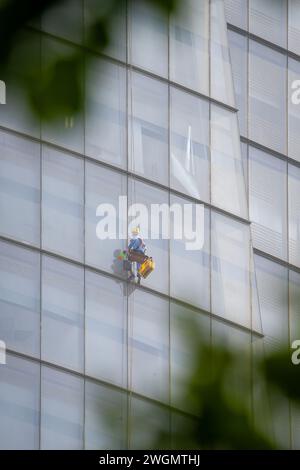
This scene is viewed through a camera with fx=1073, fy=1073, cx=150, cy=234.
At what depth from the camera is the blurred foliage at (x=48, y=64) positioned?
104 cm

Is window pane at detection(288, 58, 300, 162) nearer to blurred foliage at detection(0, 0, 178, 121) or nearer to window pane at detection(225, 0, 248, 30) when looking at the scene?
window pane at detection(225, 0, 248, 30)

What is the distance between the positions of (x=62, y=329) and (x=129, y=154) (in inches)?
64.0

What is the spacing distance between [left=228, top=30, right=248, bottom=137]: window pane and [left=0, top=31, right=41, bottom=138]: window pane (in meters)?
8.59

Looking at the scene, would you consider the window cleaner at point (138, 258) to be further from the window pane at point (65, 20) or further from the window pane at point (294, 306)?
the window pane at point (294, 306)

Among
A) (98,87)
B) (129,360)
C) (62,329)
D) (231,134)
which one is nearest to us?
(98,87)

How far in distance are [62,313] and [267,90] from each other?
107 inches

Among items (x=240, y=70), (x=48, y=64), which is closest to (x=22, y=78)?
(x=48, y=64)

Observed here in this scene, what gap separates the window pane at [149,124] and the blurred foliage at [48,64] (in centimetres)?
794

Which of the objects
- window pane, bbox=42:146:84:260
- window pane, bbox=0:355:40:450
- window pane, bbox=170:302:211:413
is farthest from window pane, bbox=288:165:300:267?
window pane, bbox=170:302:211:413

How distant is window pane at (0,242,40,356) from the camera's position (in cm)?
898

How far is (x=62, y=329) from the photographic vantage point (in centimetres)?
919

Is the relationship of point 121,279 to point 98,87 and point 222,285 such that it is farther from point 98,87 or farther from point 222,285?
point 98,87

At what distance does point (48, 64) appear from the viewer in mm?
1067
